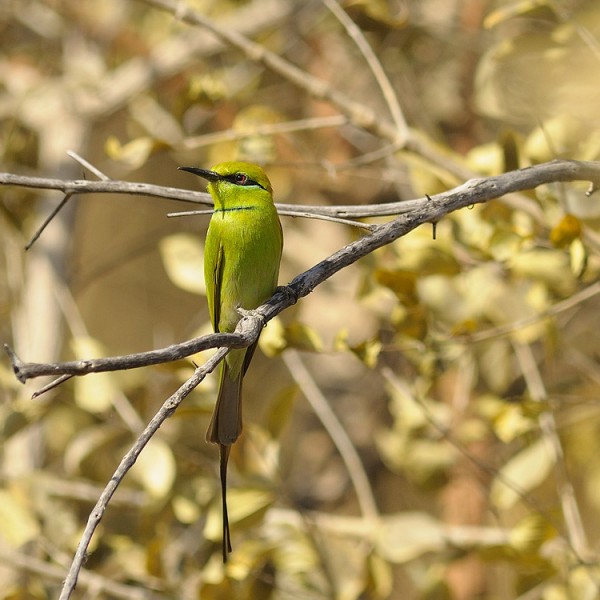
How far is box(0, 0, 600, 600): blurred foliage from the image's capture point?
6.26ft

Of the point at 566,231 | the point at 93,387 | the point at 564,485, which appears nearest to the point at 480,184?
the point at 566,231

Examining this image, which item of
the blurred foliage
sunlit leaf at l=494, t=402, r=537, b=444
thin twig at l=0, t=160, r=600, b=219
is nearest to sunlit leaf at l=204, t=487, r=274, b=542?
the blurred foliage

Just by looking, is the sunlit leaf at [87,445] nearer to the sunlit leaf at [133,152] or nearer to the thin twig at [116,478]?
the sunlit leaf at [133,152]

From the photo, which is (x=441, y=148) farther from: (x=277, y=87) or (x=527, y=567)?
(x=277, y=87)

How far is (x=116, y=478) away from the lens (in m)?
1.00

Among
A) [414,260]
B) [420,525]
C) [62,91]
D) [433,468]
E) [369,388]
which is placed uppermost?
[62,91]

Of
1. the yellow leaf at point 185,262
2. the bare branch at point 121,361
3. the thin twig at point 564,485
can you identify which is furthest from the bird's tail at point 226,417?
the thin twig at point 564,485

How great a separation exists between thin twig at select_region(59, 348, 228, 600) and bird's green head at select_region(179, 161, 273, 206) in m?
0.77

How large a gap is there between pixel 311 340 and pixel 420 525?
0.66 meters

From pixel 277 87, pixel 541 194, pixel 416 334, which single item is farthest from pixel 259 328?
pixel 277 87

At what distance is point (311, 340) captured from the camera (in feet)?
5.72

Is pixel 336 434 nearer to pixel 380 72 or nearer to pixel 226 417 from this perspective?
pixel 226 417

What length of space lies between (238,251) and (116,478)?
911 mm

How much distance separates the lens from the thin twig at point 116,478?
3.10 feet
